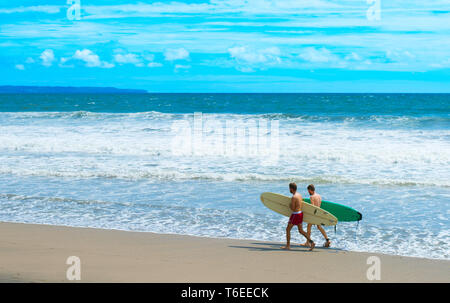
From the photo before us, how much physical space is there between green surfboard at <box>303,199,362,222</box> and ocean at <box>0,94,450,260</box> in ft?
1.17

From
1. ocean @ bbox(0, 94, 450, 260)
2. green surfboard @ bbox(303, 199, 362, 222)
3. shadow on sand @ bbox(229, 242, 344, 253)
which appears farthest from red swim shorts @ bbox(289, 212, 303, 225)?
ocean @ bbox(0, 94, 450, 260)

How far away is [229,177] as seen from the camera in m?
13.1

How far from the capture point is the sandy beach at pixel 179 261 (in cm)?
549

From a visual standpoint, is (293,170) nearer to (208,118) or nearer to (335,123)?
(335,123)

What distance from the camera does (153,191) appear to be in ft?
37.6

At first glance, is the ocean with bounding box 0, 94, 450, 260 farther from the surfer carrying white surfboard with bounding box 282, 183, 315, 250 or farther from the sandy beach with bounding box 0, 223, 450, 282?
the surfer carrying white surfboard with bounding box 282, 183, 315, 250

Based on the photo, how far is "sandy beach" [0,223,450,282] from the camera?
5.49 m

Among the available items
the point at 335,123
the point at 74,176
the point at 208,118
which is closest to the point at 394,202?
the point at 74,176

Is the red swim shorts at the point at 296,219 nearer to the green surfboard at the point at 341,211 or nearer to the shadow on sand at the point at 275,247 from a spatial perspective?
the shadow on sand at the point at 275,247

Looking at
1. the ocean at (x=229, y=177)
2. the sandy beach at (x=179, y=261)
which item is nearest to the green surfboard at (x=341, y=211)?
the ocean at (x=229, y=177)

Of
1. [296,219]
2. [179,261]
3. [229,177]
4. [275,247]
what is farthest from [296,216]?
[229,177]

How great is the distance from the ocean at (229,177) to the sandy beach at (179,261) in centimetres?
62

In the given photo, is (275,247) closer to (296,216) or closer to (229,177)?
(296,216)
